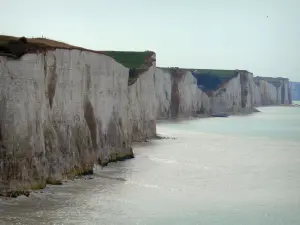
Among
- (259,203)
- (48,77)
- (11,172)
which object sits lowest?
(259,203)

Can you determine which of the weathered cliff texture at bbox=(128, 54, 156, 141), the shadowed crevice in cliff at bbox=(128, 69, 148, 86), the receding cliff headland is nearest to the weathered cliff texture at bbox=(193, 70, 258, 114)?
the weathered cliff texture at bbox=(128, 54, 156, 141)

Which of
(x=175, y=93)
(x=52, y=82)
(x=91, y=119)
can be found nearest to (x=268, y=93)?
(x=175, y=93)

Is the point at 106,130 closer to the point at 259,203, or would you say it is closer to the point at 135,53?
the point at 259,203

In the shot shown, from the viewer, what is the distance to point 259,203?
53.9 feet

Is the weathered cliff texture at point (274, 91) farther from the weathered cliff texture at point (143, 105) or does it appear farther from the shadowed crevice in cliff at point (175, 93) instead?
the weathered cliff texture at point (143, 105)

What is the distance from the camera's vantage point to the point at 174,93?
214 ft

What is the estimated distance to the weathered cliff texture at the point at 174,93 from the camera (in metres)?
61.3

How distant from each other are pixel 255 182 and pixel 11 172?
27.8 feet

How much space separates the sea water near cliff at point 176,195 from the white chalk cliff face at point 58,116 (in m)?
0.71

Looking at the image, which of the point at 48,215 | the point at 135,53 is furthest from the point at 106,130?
the point at 135,53

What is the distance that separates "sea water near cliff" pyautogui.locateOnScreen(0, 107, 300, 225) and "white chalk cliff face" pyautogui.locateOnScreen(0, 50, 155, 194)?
710mm

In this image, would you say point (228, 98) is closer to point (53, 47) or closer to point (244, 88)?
point (244, 88)

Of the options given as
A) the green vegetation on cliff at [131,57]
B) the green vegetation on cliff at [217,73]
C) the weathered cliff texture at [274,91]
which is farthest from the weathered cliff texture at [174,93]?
the weathered cliff texture at [274,91]

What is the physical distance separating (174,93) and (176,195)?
48.0 meters
